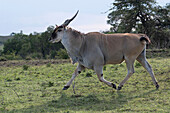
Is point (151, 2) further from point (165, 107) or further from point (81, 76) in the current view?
point (165, 107)

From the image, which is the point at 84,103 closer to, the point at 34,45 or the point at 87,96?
the point at 87,96

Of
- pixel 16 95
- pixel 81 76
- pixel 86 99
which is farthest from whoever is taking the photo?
pixel 81 76

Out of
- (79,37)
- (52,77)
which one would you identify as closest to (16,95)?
(79,37)

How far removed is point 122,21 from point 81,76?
580 inches

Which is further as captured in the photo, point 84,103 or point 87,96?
point 87,96

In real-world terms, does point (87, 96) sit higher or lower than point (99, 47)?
lower

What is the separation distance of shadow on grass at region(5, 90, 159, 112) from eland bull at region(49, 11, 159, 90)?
79 centimetres

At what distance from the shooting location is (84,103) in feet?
24.1

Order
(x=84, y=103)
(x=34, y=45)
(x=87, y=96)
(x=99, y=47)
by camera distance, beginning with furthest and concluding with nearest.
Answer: (x=34, y=45) < (x=99, y=47) < (x=87, y=96) < (x=84, y=103)

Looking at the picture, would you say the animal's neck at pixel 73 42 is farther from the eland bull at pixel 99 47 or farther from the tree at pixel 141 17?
the tree at pixel 141 17

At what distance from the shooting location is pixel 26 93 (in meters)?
8.78

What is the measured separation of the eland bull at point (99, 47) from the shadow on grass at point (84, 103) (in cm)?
79

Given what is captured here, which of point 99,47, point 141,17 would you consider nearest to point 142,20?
point 141,17

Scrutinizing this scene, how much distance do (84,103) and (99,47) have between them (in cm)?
188
